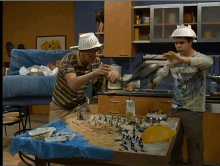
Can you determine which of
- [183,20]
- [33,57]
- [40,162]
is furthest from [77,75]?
[183,20]

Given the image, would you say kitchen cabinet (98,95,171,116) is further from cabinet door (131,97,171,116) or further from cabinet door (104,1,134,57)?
cabinet door (104,1,134,57)

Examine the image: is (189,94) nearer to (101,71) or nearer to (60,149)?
(101,71)

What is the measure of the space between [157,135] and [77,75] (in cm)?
94

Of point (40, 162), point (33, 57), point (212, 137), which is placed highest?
point (33, 57)

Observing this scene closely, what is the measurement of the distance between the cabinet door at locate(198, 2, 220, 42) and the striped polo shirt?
72.3 inches

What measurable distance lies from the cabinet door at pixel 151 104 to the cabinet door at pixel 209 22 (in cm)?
99

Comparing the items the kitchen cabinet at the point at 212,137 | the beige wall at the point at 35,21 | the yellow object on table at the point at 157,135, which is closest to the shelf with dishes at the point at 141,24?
the kitchen cabinet at the point at 212,137

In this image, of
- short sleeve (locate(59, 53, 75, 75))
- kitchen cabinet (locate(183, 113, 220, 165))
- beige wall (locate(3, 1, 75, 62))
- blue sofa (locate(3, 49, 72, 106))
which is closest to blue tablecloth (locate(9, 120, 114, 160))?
short sleeve (locate(59, 53, 75, 75))

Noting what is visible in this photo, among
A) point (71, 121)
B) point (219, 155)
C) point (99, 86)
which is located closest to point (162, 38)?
point (99, 86)

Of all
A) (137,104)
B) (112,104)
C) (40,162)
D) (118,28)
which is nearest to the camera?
(40,162)

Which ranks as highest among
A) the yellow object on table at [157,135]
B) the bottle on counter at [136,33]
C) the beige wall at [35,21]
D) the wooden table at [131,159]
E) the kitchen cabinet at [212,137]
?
the beige wall at [35,21]

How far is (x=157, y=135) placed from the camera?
1.60 metres

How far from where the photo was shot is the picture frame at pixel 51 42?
5887 mm

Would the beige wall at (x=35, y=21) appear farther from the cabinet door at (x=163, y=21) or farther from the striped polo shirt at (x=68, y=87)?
the striped polo shirt at (x=68, y=87)
